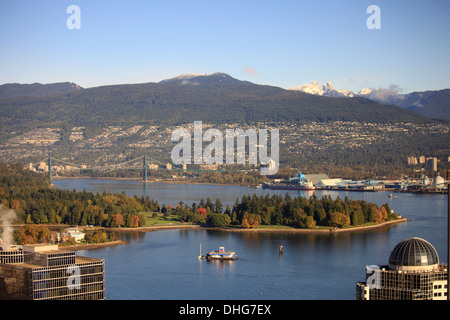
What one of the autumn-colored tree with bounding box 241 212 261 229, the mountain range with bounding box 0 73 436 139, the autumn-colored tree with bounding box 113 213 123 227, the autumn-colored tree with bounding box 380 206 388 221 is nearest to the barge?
the autumn-colored tree with bounding box 241 212 261 229

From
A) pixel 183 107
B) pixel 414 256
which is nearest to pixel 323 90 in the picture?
pixel 183 107

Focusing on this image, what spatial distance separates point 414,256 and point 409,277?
261mm

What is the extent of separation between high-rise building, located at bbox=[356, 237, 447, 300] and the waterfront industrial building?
3.39 meters

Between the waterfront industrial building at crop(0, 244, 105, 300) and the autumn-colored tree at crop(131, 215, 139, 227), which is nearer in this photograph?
the waterfront industrial building at crop(0, 244, 105, 300)

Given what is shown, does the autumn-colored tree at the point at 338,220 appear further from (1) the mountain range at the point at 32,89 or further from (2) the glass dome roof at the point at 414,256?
(1) the mountain range at the point at 32,89

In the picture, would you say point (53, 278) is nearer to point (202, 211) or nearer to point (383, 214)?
point (202, 211)

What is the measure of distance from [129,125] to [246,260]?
52125mm

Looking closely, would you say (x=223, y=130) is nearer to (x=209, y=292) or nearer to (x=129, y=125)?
(x=129, y=125)

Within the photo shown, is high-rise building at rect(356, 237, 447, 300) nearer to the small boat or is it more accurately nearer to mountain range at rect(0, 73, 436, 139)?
the small boat

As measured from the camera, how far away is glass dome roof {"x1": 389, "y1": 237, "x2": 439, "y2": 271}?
8.52 m

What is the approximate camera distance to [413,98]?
85.7 m

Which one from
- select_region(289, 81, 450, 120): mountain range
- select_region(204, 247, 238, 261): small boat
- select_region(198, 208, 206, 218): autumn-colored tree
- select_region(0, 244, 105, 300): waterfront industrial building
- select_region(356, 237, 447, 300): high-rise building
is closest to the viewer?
select_region(356, 237, 447, 300): high-rise building

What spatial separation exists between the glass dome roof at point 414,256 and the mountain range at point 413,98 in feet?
223
